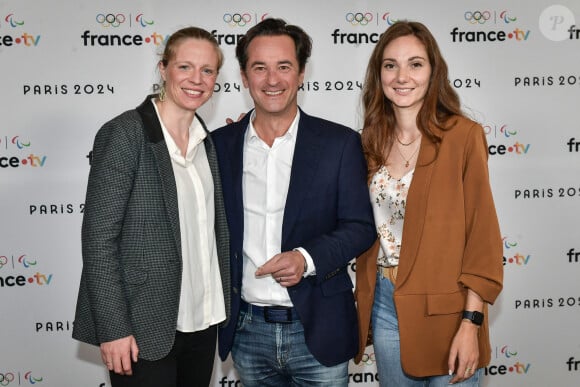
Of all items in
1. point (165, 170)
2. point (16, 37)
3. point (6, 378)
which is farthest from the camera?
point (6, 378)

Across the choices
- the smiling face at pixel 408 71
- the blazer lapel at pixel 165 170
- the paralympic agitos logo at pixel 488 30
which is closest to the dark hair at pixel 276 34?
the smiling face at pixel 408 71

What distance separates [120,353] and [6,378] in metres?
2.17

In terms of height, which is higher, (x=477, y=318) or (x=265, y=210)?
(x=265, y=210)

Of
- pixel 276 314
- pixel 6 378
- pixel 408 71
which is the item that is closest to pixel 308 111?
A: pixel 408 71

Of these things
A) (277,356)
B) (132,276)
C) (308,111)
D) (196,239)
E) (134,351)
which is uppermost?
(308,111)

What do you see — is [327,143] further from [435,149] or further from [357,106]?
[357,106]

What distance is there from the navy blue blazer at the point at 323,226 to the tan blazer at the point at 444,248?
0.20 m

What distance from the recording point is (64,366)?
3.60 m

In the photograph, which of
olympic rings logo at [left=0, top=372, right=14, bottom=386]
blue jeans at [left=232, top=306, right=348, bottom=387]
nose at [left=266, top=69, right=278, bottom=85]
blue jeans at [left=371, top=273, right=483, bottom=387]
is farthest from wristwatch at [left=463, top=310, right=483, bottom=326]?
olympic rings logo at [left=0, top=372, right=14, bottom=386]

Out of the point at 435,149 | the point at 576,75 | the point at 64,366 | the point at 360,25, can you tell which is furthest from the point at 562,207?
the point at 64,366

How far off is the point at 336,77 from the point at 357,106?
0.72 feet

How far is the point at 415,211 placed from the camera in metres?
2.01

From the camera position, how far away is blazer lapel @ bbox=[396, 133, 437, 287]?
2000 mm

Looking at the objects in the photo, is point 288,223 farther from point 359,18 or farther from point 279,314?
point 359,18
